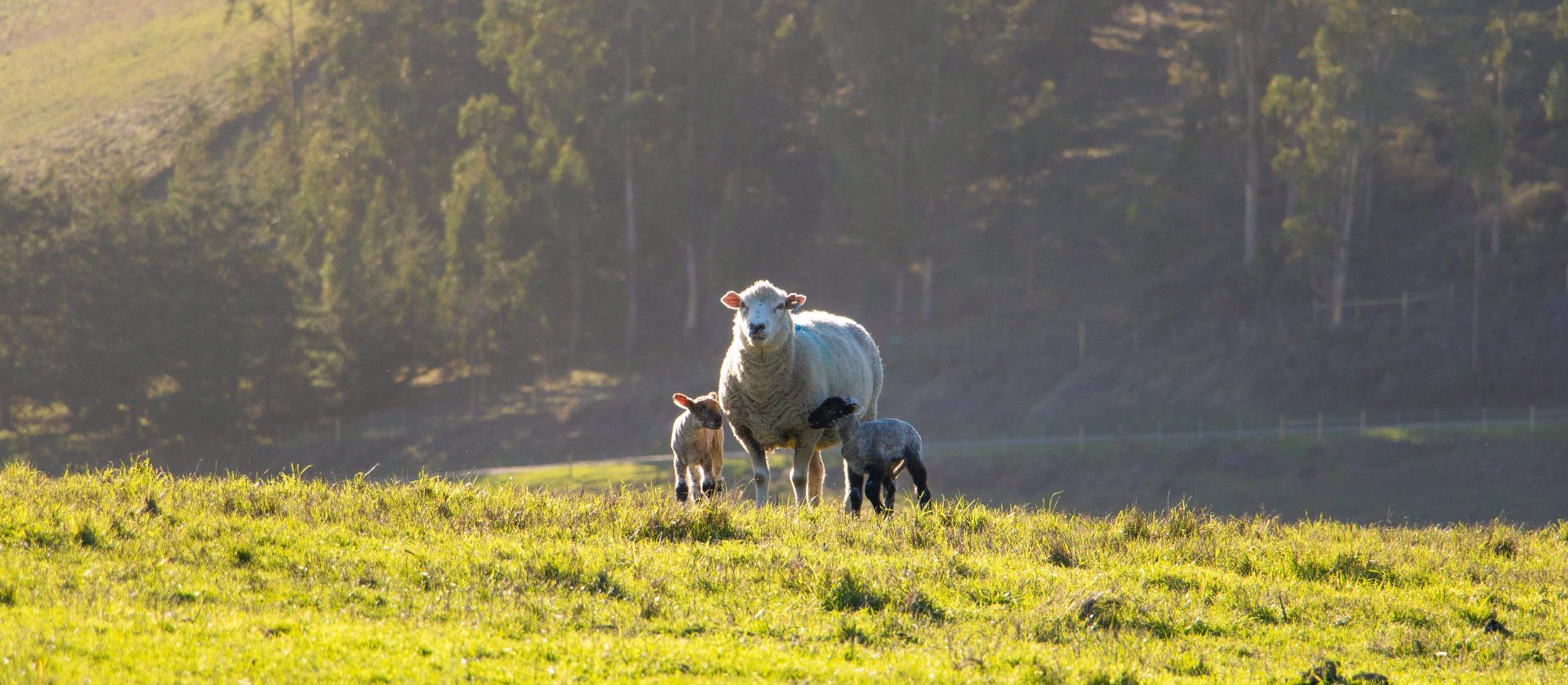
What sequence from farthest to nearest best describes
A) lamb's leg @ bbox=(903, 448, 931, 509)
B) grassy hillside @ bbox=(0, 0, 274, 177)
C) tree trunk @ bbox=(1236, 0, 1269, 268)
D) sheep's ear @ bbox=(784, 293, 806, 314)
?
grassy hillside @ bbox=(0, 0, 274, 177), tree trunk @ bbox=(1236, 0, 1269, 268), sheep's ear @ bbox=(784, 293, 806, 314), lamb's leg @ bbox=(903, 448, 931, 509)

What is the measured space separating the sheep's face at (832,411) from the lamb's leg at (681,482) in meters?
1.37

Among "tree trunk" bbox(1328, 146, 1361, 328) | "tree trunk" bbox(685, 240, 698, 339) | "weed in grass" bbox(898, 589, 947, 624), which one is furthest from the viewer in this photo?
"tree trunk" bbox(685, 240, 698, 339)

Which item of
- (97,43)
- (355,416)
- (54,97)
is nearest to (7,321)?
(355,416)

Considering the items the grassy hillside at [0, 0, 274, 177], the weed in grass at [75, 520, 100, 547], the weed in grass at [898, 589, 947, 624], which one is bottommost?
the weed in grass at [898, 589, 947, 624]

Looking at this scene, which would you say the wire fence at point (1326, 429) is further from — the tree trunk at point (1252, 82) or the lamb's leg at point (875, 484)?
the lamb's leg at point (875, 484)

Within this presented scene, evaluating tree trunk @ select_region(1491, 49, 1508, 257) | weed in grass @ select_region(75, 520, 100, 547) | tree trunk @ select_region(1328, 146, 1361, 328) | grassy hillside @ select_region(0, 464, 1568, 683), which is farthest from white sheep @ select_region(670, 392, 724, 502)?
tree trunk @ select_region(1491, 49, 1508, 257)

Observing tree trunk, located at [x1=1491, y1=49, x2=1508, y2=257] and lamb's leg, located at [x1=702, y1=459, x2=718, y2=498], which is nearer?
lamb's leg, located at [x1=702, y1=459, x2=718, y2=498]

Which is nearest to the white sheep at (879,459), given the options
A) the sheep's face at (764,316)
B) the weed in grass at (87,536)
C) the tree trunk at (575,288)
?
the sheep's face at (764,316)

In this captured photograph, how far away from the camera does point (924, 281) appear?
64.8 metres

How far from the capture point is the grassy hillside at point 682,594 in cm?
849

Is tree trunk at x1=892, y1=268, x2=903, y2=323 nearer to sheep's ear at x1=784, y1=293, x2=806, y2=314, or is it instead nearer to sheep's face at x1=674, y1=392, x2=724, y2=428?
sheep's ear at x1=784, y1=293, x2=806, y2=314

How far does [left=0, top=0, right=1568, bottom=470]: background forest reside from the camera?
5556 centimetres

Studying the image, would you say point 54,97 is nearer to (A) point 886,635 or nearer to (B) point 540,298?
(B) point 540,298

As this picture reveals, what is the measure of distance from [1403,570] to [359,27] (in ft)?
221
